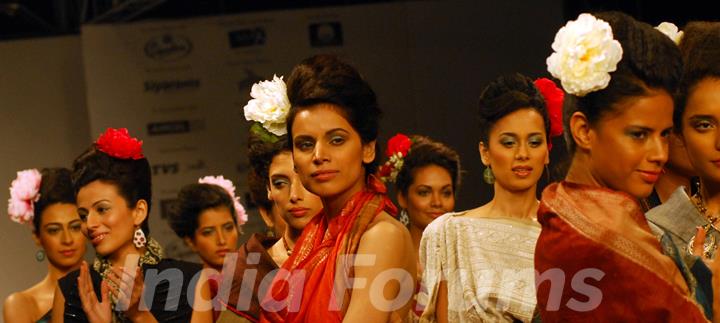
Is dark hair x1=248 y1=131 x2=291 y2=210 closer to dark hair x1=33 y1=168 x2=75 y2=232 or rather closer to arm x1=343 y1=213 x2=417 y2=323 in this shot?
arm x1=343 y1=213 x2=417 y2=323

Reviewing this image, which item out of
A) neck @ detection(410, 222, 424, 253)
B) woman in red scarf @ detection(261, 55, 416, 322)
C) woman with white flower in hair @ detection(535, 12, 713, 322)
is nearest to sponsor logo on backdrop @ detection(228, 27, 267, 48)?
neck @ detection(410, 222, 424, 253)

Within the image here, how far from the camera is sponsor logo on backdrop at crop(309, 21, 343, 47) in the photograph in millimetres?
7027

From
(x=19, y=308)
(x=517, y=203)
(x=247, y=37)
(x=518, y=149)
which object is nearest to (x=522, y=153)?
(x=518, y=149)

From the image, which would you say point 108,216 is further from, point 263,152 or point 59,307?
point 263,152

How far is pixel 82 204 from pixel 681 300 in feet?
8.23

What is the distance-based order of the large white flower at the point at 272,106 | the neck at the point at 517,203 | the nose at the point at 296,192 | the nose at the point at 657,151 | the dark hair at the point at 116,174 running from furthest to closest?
the dark hair at the point at 116,174, the neck at the point at 517,203, the nose at the point at 296,192, the large white flower at the point at 272,106, the nose at the point at 657,151

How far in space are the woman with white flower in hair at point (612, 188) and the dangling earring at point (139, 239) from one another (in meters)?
2.03

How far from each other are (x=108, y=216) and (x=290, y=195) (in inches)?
25.8

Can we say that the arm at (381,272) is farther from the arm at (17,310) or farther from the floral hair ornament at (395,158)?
the arm at (17,310)

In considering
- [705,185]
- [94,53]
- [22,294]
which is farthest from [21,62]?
[705,185]

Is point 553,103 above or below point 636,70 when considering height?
below

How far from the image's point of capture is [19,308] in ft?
16.2

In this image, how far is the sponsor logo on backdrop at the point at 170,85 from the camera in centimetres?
705

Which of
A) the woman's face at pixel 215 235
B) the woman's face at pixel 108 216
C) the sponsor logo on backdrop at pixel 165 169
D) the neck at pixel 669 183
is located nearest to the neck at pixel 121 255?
the woman's face at pixel 108 216
